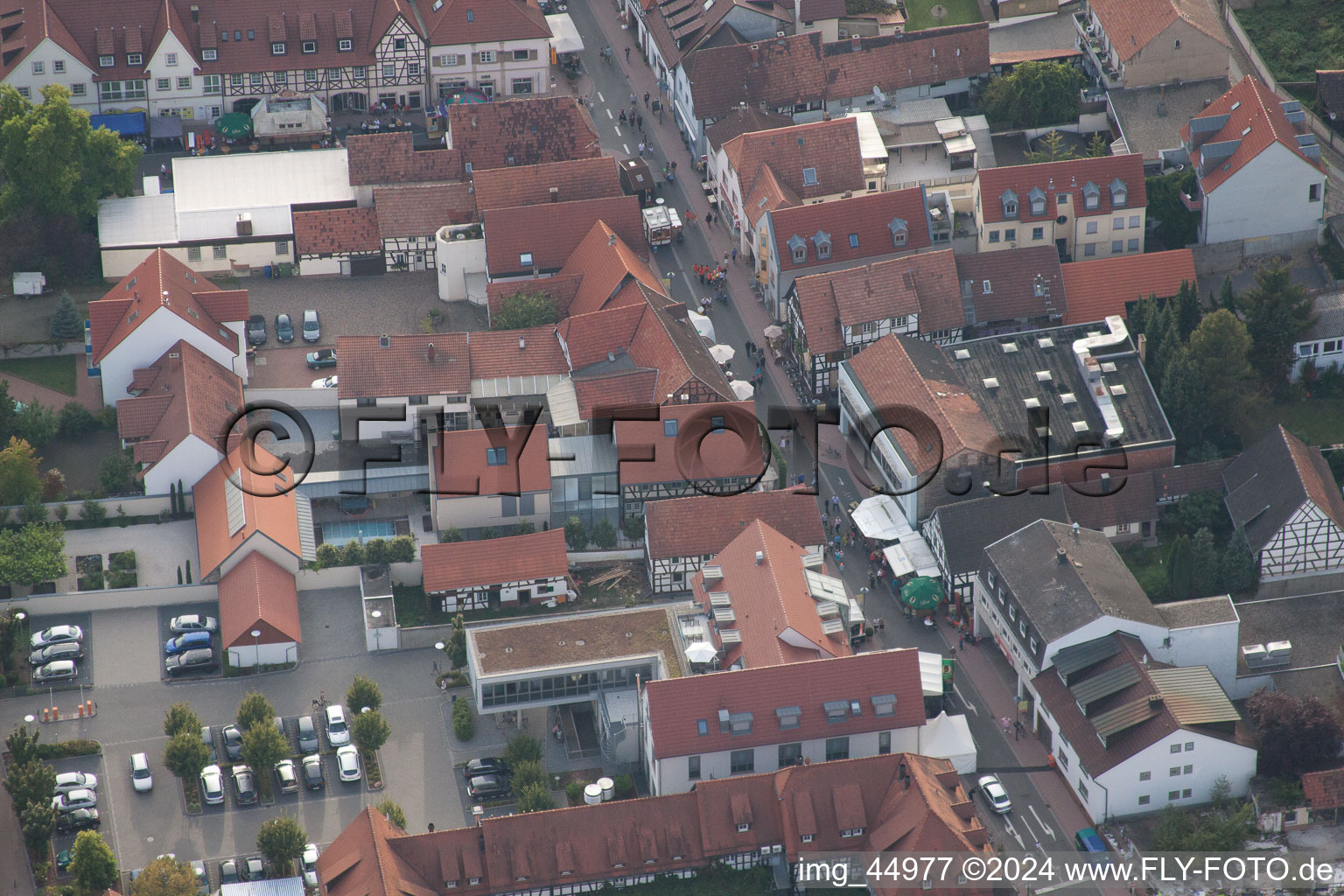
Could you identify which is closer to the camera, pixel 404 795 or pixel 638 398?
pixel 404 795

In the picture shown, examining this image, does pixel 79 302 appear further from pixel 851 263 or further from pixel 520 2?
pixel 851 263

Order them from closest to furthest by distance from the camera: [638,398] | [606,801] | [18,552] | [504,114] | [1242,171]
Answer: [606,801]
[18,552]
[638,398]
[1242,171]
[504,114]

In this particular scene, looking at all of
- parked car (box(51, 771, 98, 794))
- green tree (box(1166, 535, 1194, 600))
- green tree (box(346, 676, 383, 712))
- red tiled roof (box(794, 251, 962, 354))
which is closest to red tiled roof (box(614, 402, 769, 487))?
red tiled roof (box(794, 251, 962, 354))

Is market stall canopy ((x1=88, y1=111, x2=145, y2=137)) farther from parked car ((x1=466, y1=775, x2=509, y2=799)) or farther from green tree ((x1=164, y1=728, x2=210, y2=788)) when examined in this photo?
parked car ((x1=466, y1=775, x2=509, y2=799))

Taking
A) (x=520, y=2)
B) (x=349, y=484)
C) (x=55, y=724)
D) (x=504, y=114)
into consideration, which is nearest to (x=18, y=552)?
(x=55, y=724)

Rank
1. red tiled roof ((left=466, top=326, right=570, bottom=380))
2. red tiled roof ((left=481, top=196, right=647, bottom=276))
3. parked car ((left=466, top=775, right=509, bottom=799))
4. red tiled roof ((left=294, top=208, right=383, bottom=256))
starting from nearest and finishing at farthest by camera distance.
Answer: parked car ((left=466, top=775, right=509, bottom=799)), red tiled roof ((left=466, top=326, right=570, bottom=380)), red tiled roof ((left=481, top=196, right=647, bottom=276)), red tiled roof ((left=294, top=208, right=383, bottom=256))

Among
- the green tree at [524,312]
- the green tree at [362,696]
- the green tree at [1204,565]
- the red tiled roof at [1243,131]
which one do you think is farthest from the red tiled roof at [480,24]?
the green tree at [1204,565]

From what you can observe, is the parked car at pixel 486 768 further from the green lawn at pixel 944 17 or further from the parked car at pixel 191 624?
the green lawn at pixel 944 17

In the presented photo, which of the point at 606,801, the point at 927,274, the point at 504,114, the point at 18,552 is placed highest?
the point at 504,114
